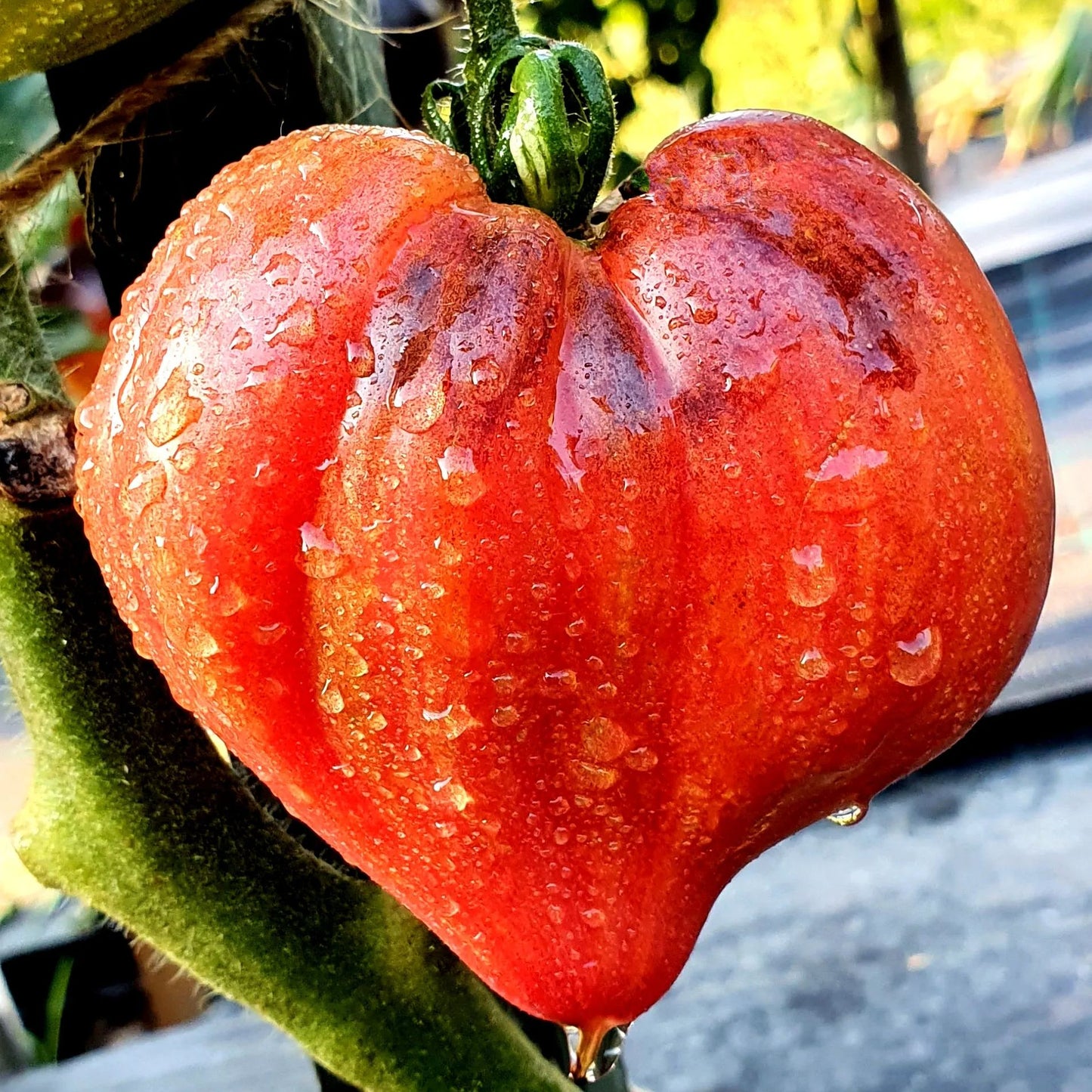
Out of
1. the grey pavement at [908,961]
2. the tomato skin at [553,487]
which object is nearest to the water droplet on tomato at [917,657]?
the tomato skin at [553,487]

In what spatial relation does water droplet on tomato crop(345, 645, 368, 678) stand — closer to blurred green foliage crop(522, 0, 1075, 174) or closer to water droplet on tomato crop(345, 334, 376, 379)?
water droplet on tomato crop(345, 334, 376, 379)

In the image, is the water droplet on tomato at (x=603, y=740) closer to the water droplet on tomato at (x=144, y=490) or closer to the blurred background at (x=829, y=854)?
the water droplet on tomato at (x=144, y=490)

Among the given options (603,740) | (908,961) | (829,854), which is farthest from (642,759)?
(829,854)

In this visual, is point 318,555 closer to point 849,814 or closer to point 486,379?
point 486,379

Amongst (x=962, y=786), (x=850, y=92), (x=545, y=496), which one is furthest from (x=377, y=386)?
(x=850, y=92)

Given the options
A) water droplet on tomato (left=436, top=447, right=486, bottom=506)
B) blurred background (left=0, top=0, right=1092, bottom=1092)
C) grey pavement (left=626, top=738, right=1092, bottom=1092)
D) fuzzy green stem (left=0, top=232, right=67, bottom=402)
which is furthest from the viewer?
grey pavement (left=626, top=738, right=1092, bottom=1092)

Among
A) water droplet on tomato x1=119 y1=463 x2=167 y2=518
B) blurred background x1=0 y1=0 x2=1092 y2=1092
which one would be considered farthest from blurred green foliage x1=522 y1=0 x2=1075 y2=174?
water droplet on tomato x1=119 y1=463 x2=167 y2=518
